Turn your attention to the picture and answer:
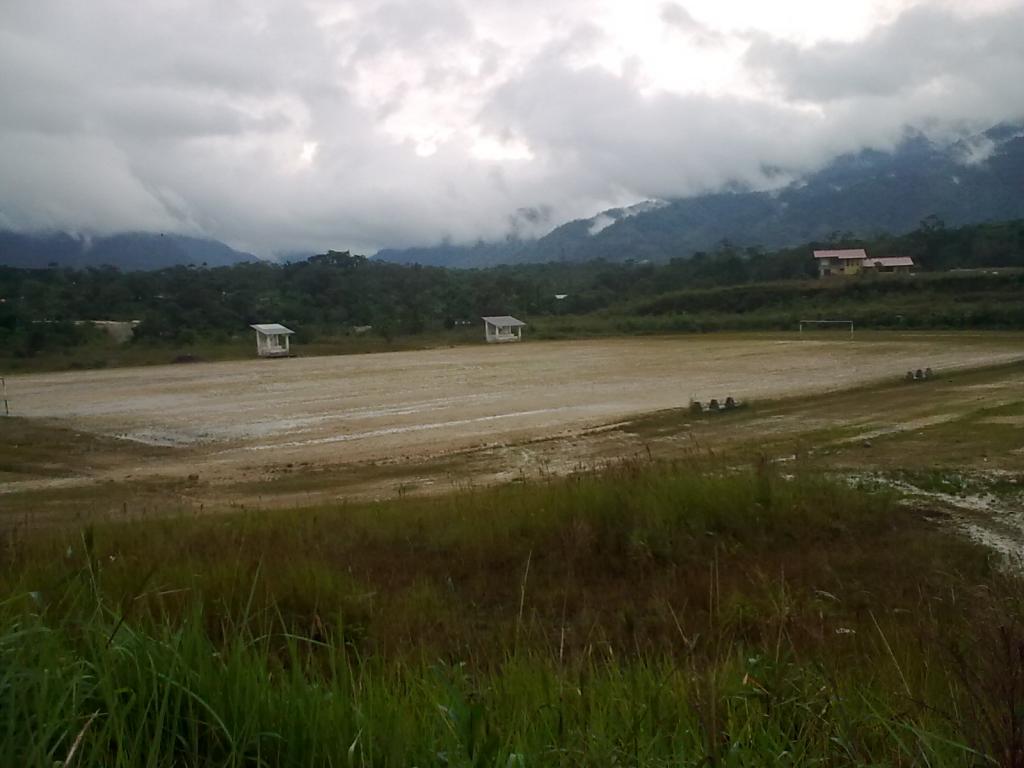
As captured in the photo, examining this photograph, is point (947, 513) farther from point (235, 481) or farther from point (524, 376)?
point (524, 376)

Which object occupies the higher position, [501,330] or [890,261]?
[890,261]

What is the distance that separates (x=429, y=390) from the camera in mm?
34062

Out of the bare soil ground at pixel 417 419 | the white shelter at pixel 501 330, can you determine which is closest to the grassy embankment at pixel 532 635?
the bare soil ground at pixel 417 419

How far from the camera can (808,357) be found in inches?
1725

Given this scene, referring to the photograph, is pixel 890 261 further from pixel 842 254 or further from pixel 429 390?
pixel 429 390

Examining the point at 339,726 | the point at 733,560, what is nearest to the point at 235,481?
the point at 733,560

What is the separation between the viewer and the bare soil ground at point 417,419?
1600 centimetres

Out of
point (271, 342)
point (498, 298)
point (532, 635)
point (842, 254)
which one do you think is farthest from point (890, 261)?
point (532, 635)

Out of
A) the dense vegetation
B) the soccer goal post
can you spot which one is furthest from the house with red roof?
the soccer goal post

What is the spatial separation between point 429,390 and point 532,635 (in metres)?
29.9

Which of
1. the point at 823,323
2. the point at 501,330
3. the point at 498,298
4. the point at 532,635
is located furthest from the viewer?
the point at 498,298

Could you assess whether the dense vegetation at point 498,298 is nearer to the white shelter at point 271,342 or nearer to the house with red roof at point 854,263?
the house with red roof at point 854,263

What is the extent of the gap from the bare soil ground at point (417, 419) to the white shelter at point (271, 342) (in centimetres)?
1172

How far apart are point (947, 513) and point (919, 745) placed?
666 cm
